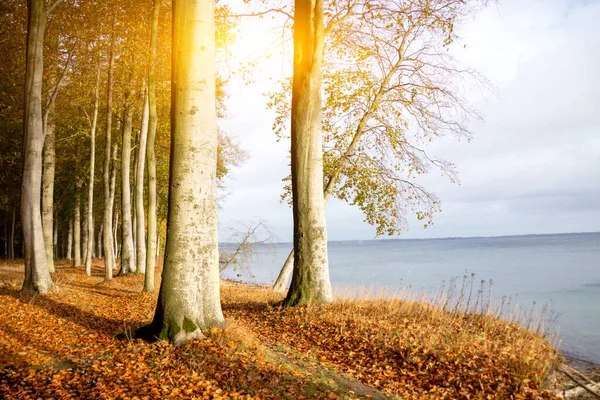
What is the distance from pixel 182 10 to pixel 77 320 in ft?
20.4

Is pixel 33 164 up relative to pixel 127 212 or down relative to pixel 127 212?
up

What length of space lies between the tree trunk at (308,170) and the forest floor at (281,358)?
2.33 ft

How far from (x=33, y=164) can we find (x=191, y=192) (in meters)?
6.91

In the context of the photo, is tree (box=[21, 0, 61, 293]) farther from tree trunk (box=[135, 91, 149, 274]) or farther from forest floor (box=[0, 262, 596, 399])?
tree trunk (box=[135, 91, 149, 274])

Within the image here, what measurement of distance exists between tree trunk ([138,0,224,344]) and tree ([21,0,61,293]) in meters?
5.98

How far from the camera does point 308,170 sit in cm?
970

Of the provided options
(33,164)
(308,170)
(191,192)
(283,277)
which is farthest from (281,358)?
(283,277)

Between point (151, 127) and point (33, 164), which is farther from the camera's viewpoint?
point (151, 127)

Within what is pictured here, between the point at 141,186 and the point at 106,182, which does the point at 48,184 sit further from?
the point at 141,186

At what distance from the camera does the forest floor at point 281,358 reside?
479 centimetres

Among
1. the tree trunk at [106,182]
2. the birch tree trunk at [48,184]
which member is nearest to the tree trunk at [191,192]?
the tree trunk at [106,182]

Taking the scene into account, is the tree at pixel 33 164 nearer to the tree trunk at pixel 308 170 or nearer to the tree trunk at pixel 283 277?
the tree trunk at pixel 308 170

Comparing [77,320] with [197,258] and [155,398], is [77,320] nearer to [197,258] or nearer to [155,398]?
[197,258]

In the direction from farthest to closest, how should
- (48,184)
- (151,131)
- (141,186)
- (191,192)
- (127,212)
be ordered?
(127,212)
(48,184)
(141,186)
(151,131)
(191,192)
